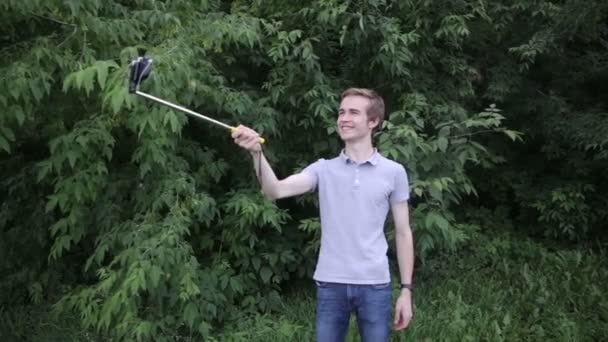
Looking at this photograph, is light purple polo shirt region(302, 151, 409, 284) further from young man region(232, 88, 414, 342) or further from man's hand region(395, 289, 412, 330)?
man's hand region(395, 289, 412, 330)

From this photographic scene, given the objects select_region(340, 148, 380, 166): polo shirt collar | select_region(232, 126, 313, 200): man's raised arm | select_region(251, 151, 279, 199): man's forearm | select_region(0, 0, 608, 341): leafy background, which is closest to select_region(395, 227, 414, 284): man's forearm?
select_region(340, 148, 380, 166): polo shirt collar

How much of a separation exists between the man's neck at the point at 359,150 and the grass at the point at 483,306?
6.82ft

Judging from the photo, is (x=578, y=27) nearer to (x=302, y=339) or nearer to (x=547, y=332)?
(x=547, y=332)

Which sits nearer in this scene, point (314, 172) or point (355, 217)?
point (355, 217)

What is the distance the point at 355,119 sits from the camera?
3174 mm

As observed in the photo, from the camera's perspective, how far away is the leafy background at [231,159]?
470cm

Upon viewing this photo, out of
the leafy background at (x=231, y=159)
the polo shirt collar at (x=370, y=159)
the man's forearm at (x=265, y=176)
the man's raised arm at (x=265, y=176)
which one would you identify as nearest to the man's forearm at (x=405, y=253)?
the polo shirt collar at (x=370, y=159)

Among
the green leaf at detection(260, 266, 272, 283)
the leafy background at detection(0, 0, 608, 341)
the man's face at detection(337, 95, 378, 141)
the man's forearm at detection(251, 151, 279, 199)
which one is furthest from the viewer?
the green leaf at detection(260, 266, 272, 283)

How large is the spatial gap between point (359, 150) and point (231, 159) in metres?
2.80

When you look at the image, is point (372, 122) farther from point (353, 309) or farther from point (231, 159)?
point (231, 159)

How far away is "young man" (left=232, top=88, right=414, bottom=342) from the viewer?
314 cm

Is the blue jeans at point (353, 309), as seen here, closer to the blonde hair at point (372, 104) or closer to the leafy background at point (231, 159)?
the blonde hair at point (372, 104)

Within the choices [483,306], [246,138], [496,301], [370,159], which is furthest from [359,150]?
[496,301]

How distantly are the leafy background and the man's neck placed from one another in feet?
5.09
